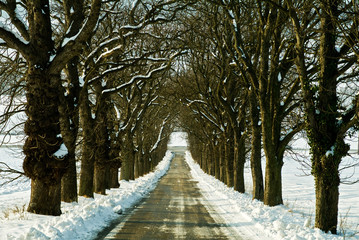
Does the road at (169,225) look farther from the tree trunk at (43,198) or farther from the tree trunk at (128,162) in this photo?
the tree trunk at (128,162)

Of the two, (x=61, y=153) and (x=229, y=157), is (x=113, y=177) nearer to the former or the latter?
(x=229, y=157)

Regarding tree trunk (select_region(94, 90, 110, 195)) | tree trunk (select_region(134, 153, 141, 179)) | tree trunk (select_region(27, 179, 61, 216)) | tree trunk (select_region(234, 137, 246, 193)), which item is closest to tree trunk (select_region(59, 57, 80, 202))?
tree trunk (select_region(27, 179, 61, 216))

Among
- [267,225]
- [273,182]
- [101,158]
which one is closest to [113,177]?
[101,158]

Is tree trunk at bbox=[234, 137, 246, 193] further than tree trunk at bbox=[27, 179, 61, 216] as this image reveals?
Yes

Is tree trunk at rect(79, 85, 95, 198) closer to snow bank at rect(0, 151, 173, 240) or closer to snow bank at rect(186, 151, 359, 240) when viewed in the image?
snow bank at rect(0, 151, 173, 240)

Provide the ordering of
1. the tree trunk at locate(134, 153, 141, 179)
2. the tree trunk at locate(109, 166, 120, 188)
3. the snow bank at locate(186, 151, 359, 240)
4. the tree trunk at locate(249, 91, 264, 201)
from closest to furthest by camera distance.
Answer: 1. the snow bank at locate(186, 151, 359, 240)
2. the tree trunk at locate(249, 91, 264, 201)
3. the tree trunk at locate(109, 166, 120, 188)
4. the tree trunk at locate(134, 153, 141, 179)

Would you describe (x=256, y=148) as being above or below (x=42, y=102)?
below

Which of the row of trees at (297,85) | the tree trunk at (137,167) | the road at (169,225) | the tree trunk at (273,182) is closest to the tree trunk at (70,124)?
the road at (169,225)

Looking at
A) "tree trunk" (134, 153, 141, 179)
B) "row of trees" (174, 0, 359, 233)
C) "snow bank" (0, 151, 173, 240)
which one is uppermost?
"row of trees" (174, 0, 359, 233)

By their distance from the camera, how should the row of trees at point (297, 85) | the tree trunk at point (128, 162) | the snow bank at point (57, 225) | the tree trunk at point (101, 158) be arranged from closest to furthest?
the snow bank at point (57, 225) < the row of trees at point (297, 85) < the tree trunk at point (101, 158) < the tree trunk at point (128, 162)

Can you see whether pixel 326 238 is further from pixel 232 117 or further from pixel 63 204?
pixel 232 117

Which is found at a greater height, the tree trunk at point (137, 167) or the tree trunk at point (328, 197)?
the tree trunk at point (328, 197)

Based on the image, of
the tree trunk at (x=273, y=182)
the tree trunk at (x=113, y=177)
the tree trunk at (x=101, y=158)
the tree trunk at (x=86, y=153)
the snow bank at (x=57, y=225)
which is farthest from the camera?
the tree trunk at (x=113, y=177)

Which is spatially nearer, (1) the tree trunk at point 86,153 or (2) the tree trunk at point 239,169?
(1) the tree trunk at point 86,153
